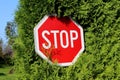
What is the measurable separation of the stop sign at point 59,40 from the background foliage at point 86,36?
3.5 inches

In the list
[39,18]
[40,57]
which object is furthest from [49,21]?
[40,57]

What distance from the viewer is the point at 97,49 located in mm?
5309

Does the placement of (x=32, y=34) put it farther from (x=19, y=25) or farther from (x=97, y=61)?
(x=97, y=61)

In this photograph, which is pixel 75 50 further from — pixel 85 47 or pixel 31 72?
pixel 31 72

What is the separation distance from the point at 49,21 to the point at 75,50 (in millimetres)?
528

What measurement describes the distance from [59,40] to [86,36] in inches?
15.7

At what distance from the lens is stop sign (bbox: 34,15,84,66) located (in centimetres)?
515

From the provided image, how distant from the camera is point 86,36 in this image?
5.39m

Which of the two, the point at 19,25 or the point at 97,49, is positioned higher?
the point at 19,25

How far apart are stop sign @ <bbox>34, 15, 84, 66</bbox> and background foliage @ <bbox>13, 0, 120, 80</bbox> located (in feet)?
0.29

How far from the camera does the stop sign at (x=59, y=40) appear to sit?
5.15 metres

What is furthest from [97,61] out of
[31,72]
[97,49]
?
[31,72]

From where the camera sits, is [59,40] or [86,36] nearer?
[59,40]

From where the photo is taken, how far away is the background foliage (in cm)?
522
